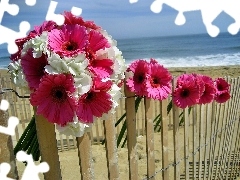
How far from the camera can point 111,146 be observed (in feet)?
5.76

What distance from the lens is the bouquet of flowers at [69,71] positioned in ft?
3.98

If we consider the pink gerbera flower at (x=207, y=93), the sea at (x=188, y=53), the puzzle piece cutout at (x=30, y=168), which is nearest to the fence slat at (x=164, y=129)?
the pink gerbera flower at (x=207, y=93)

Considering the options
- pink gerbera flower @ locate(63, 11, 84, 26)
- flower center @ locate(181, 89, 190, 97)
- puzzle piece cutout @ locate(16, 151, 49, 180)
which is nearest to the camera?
pink gerbera flower @ locate(63, 11, 84, 26)

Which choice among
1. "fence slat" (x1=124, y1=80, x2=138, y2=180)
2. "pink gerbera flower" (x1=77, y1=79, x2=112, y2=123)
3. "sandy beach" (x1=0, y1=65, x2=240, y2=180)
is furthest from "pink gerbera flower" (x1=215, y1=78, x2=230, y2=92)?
"sandy beach" (x1=0, y1=65, x2=240, y2=180)

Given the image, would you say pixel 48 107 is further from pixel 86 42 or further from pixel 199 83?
pixel 199 83

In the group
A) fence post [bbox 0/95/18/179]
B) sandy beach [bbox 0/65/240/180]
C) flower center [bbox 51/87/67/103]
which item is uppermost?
flower center [bbox 51/87/67/103]

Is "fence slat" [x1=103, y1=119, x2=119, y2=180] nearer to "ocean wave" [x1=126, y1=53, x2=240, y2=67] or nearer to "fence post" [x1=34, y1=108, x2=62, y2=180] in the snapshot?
"fence post" [x1=34, y1=108, x2=62, y2=180]

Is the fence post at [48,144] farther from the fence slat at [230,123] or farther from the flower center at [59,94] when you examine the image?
the fence slat at [230,123]

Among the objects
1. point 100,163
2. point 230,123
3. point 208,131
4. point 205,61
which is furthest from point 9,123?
point 205,61

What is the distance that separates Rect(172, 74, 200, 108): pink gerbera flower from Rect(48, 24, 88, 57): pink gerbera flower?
38.0 inches

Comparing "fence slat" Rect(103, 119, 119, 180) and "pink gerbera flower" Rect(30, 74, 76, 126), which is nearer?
"pink gerbera flower" Rect(30, 74, 76, 126)

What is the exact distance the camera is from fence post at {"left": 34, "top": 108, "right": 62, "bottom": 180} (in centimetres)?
152

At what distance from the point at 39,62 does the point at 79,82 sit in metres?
0.18

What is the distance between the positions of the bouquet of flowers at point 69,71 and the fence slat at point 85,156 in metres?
0.26
